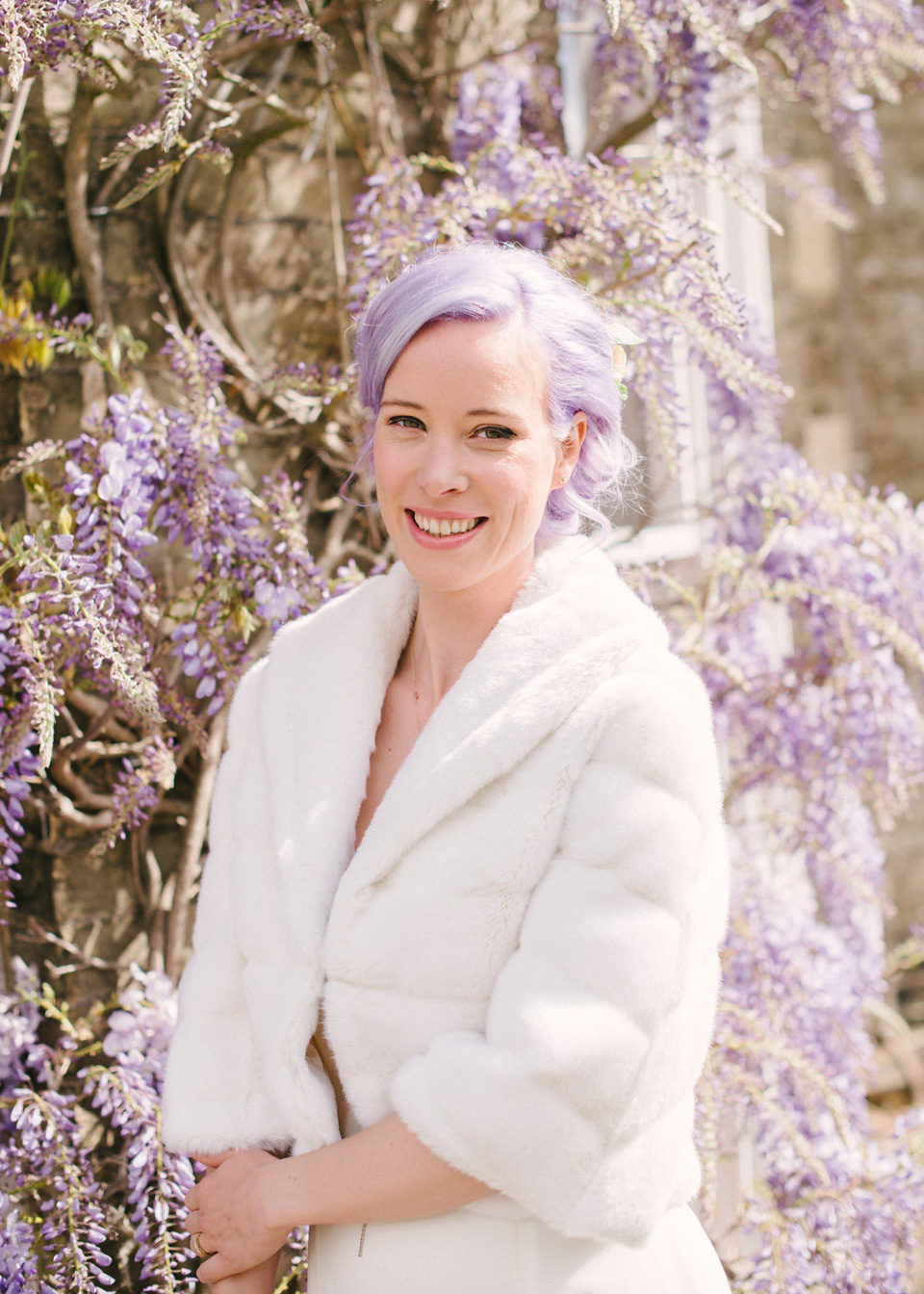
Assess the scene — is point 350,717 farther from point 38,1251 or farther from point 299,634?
point 38,1251

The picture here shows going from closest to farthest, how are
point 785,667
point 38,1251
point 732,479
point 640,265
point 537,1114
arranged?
point 537,1114 < point 38,1251 < point 640,265 < point 785,667 < point 732,479

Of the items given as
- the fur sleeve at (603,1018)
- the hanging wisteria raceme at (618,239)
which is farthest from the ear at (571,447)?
the hanging wisteria raceme at (618,239)

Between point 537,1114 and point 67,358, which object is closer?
point 537,1114

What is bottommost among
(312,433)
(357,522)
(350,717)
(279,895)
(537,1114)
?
(537,1114)

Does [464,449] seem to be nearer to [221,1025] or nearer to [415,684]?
[415,684]

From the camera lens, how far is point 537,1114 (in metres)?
1.21

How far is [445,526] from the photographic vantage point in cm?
141

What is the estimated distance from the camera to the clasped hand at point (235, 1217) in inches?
53.4

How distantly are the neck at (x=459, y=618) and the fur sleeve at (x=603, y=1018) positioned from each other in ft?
0.85

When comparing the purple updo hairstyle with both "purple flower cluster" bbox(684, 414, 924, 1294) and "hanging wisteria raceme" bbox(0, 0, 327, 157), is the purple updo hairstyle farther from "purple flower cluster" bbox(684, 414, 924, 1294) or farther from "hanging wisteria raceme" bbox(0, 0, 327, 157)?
"purple flower cluster" bbox(684, 414, 924, 1294)

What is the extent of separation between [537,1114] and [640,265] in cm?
163

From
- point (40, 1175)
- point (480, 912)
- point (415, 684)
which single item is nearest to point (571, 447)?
point (415, 684)

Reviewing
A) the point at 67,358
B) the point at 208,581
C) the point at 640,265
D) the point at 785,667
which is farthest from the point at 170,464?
the point at 785,667

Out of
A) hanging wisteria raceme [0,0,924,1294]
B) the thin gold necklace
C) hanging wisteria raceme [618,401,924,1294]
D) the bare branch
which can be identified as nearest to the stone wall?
hanging wisteria raceme [0,0,924,1294]
